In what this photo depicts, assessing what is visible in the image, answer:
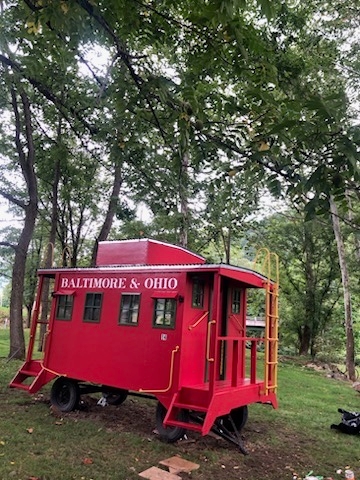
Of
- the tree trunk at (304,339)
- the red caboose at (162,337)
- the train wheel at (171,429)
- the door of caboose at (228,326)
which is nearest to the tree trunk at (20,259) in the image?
the red caboose at (162,337)

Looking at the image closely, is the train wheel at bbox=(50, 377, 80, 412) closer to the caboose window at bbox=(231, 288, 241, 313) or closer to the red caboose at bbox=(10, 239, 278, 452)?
the red caboose at bbox=(10, 239, 278, 452)

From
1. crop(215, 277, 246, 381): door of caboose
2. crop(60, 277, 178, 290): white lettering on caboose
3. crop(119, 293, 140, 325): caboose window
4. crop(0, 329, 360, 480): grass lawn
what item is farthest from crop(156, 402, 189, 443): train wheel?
crop(60, 277, 178, 290): white lettering on caboose

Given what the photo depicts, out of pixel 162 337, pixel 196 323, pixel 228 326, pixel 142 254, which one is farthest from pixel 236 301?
pixel 142 254

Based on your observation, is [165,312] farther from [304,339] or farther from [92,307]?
[304,339]

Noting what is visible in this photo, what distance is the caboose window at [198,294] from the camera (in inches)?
257

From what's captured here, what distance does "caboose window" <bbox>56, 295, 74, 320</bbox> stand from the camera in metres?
7.87

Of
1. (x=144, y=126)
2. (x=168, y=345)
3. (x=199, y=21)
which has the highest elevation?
(x=144, y=126)

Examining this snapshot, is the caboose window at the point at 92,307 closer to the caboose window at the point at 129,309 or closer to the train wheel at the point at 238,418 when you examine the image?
the caboose window at the point at 129,309

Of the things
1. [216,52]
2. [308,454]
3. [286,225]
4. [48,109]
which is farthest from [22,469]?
[286,225]

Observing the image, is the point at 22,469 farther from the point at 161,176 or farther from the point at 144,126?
the point at 161,176

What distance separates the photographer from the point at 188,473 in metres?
4.99

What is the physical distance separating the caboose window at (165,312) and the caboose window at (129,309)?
0.42 m

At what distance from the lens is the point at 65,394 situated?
774 cm

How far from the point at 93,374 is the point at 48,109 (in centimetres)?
821
